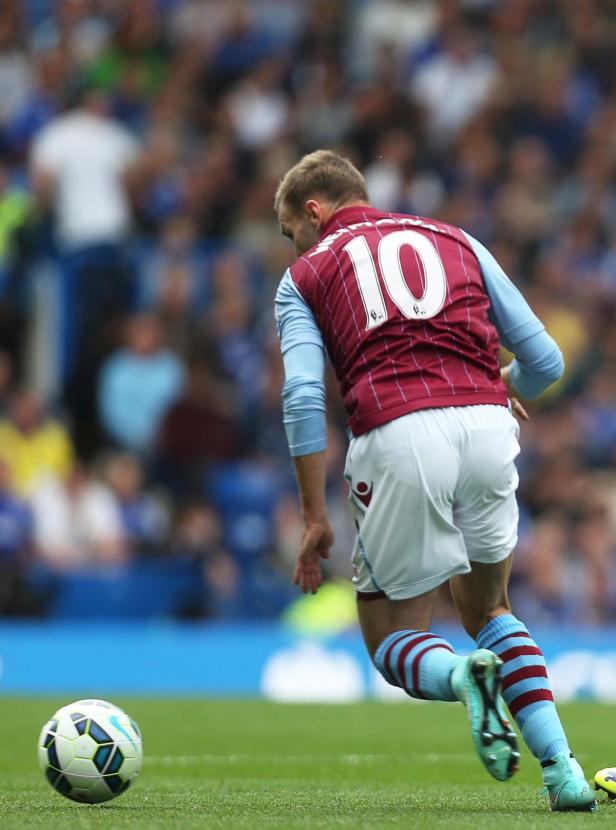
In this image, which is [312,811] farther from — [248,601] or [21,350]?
[21,350]

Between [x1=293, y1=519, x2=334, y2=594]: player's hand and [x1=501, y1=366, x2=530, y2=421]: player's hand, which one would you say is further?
[x1=501, y1=366, x2=530, y2=421]: player's hand

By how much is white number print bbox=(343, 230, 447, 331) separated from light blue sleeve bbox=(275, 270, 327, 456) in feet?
0.64

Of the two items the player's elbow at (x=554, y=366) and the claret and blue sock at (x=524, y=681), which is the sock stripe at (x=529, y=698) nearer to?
the claret and blue sock at (x=524, y=681)

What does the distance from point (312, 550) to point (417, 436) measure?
0.46 meters

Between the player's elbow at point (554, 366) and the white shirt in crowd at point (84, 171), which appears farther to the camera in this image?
the white shirt in crowd at point (84, 171)

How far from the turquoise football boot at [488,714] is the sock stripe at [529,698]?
57cm

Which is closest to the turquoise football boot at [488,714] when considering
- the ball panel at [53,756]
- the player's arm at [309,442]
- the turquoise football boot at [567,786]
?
the turquoise football boot at [567,786]

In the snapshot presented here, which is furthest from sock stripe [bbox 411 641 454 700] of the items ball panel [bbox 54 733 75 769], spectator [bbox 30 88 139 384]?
spectator [bbox 30 88 139 384]

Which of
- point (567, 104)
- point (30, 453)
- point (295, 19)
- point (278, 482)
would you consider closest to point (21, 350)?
point (30, 453)

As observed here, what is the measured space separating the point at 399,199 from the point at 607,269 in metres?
2.15

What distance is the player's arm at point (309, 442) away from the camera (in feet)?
15.9

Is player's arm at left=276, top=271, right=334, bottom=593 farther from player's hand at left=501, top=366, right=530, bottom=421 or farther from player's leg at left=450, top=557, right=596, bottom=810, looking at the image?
player's hand at left=501, top=366, right=530, bottom=421

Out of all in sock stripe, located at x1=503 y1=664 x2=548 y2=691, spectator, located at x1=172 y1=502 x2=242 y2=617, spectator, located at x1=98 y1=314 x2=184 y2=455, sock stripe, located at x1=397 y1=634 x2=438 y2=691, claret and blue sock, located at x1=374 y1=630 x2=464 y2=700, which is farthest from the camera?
spectator, located at x1=98 y1=314 x2=184 y2=455

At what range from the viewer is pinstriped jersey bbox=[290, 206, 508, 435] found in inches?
194
